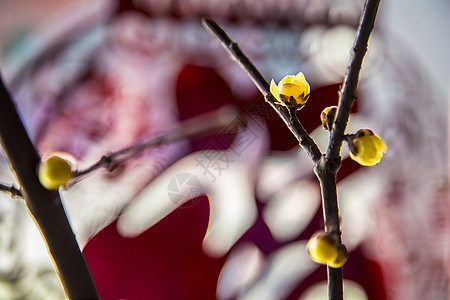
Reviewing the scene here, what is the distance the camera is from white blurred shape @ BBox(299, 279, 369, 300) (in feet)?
2.09

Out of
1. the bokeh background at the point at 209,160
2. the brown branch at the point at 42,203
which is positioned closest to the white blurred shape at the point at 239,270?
the bokeh background at the point at 209,160

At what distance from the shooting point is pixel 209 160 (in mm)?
635

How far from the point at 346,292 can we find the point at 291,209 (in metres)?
0.16

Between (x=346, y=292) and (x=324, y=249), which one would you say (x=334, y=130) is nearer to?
(x=324, y=249)

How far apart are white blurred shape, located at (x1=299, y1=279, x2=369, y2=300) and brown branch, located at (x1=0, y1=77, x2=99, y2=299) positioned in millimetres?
524

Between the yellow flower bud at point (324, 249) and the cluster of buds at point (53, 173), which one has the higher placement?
the cluster of buds at point (53, 173)

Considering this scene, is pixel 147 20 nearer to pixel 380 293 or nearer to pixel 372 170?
pixel 372 170

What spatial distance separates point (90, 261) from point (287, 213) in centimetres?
32

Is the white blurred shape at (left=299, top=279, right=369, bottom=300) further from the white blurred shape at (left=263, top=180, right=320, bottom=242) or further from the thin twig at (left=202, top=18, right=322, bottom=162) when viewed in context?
the thin twig at (left=202, top=18, right=322, bottom=162)

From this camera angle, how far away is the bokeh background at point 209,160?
1.97ft

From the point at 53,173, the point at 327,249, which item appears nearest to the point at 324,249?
the point at 327,249

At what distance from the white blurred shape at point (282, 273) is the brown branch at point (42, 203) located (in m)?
0.48

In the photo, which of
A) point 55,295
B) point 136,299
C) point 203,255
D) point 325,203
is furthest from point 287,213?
point 325,203

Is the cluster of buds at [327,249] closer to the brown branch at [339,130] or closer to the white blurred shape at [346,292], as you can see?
the brown branch at [339,130]
